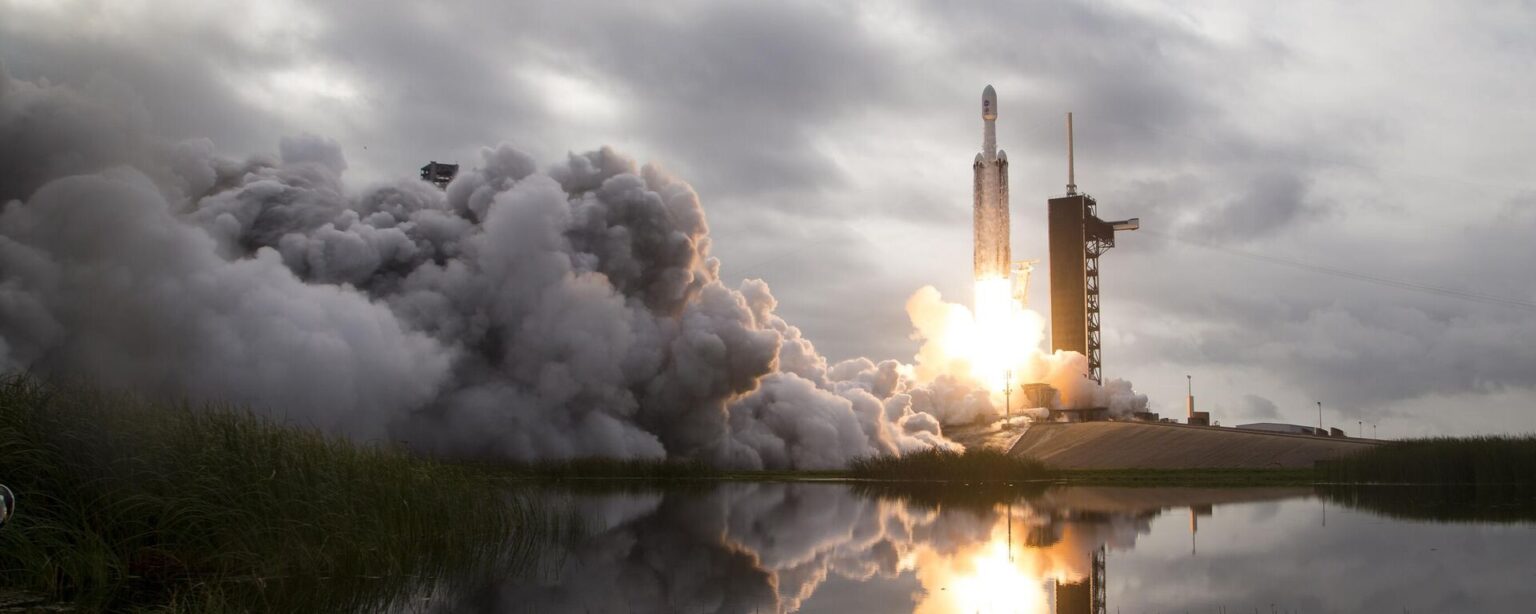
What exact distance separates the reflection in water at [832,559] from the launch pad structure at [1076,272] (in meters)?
57.4

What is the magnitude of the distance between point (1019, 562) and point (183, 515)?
10553 millimetres

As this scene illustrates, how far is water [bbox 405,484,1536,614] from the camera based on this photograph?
1454cm

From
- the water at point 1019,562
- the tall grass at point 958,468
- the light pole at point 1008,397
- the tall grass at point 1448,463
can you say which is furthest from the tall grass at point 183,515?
the light pole at point 1008,397

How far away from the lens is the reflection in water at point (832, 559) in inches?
570

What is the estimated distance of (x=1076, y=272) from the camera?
87.6 metres

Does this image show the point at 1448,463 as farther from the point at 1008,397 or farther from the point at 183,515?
the point at 1008,397

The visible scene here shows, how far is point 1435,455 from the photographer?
132 feet

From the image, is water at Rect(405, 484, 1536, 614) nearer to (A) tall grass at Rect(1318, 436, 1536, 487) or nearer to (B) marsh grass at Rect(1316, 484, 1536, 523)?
(B) marsh grass at Rect(1316, 484, 1536, 523)

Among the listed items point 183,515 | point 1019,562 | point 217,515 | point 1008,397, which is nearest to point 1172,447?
point 1008,397

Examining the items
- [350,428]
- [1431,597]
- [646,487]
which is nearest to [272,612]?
[1431,597]

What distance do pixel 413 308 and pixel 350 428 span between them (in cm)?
920

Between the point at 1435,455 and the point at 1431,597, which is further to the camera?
the point at 1435,455

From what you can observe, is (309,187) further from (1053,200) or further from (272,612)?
(1053,200)

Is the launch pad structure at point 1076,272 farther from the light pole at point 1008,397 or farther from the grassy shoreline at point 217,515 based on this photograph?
the grassy shoreline at point 217,515
